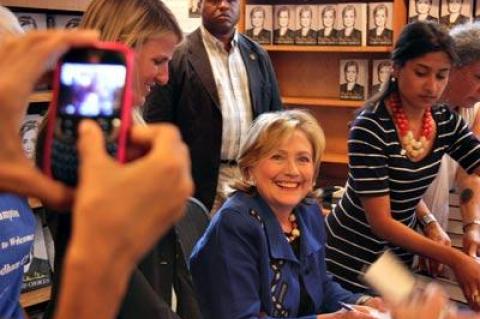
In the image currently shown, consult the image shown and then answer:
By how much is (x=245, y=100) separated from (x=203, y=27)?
0.38 metres

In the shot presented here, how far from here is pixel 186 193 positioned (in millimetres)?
469

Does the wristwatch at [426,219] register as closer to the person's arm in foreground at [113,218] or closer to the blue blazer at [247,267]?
the blue blazer at [247,267]

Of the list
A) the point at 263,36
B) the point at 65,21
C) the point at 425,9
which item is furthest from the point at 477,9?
the point at 65,21

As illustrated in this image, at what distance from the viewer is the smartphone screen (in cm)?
55

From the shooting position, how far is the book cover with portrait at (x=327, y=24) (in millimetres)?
3625

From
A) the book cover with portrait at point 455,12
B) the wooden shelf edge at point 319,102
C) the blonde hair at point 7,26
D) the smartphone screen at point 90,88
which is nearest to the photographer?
the smartphone screen at point 90,88

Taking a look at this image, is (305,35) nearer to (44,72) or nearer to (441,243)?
(441,243)

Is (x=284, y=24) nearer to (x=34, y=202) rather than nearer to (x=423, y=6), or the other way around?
(x=423, y=6)

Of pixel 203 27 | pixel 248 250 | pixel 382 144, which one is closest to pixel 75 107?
pixel 248 250

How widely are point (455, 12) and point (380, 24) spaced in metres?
0.39

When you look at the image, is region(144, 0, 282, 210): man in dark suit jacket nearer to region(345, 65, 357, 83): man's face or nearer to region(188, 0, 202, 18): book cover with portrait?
region(345, 65, 357, 83): man's face

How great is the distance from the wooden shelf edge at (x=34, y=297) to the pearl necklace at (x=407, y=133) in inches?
56.3

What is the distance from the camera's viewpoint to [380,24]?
3.47 metres

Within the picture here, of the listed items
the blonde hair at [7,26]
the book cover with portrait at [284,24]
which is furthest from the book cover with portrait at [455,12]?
the blonde hair at [7,26]
